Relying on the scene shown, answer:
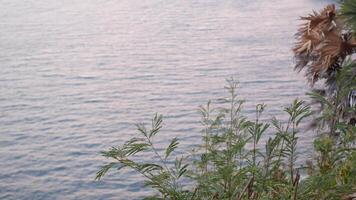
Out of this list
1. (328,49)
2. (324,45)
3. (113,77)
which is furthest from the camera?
(113,77)

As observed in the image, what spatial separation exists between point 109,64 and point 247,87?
12.3ft

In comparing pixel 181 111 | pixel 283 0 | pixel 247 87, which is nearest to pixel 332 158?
pixel 181 111

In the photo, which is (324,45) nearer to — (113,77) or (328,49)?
(328,49)

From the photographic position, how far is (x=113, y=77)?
43.2 feet

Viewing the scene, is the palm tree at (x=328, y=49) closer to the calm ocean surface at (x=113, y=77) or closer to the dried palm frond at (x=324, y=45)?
the dried palm frond at (x=324, y=45)

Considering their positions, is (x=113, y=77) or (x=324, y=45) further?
(x=113, y=77)

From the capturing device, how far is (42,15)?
68.1 feet

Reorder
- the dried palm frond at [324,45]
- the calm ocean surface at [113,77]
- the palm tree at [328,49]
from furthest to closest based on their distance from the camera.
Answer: the calm ocean surface at [113,77]
the dried palm frond at [324,45]
the palm tree at [328,49]

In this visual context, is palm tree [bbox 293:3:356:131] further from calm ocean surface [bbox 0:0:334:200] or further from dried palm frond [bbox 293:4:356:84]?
calm ocean surface [bbox 0:0:334:200]

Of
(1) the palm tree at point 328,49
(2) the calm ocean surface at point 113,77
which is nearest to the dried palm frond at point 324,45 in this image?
(1) the palm tree at point 328,49

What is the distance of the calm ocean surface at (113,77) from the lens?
8698mm

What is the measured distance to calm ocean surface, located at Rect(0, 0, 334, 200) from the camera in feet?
28.5

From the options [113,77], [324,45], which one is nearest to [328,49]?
[324,45]

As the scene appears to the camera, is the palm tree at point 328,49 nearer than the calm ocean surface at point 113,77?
Yes
